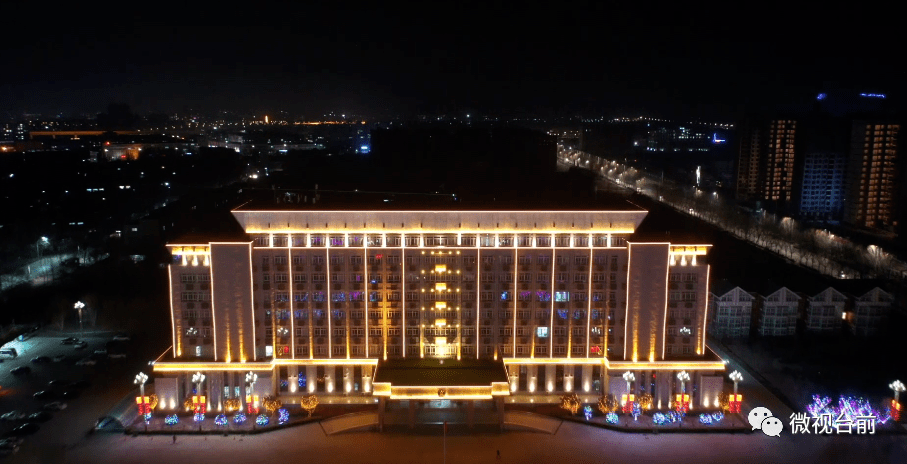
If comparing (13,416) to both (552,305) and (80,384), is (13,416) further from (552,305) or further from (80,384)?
(552,305)

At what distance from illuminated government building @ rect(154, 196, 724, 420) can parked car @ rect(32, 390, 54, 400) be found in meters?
3.14

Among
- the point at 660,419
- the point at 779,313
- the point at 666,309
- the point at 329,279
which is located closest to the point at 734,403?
the point at 660,419

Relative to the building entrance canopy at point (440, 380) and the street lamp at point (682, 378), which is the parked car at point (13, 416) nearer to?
the building entrance canopy at point (440, 380)

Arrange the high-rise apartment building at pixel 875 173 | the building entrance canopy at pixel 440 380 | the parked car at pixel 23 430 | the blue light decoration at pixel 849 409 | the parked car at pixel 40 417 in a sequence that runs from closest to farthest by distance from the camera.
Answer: the parked car at pixel 23 430
the blue light decoration at pixel 849 409
the building entrance canopy at pixel 440 380
the parked car at pixel 40 417
the high-rise apartment building at pixel 875 173

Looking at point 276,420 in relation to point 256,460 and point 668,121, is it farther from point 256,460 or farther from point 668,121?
point 668,121

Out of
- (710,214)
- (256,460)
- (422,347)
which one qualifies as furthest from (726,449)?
(710,214)

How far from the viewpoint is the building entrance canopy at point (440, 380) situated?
47.0ft

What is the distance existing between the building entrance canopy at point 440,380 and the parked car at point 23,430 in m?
7.42

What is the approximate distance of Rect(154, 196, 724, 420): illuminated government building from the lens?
1503 cm

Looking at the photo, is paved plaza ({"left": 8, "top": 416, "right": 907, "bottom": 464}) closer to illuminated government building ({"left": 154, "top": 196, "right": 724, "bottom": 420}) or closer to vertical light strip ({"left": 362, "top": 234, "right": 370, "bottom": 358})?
illuminated government building ({"left": 154, "top": 196, "right": 724, "bottom": 420})

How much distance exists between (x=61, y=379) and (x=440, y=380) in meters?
10.1

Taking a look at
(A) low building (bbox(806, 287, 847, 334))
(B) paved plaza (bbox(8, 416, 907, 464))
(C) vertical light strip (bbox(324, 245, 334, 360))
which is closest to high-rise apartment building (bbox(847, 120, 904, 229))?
(A) low building (bbox(806, 287, 847, 334))

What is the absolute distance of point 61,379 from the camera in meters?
16.9

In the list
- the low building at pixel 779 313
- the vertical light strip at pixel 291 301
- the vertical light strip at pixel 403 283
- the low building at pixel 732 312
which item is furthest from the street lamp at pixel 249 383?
the low building at pixel 779 313
